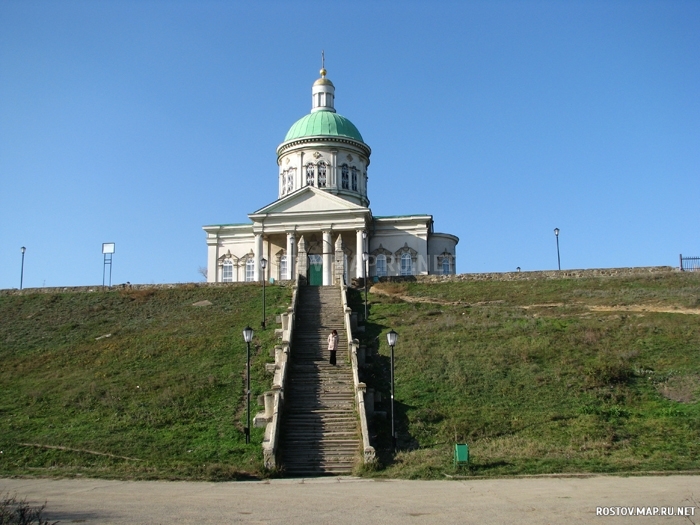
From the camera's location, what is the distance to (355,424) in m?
21.6

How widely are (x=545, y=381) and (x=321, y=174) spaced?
3337 centimetres

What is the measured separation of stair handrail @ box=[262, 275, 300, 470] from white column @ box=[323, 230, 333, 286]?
1592 cm

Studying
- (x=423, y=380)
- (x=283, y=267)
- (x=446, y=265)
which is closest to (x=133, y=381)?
(x=423, y=380)

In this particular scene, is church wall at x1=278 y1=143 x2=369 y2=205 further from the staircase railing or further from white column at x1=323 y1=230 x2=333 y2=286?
the staircase railing

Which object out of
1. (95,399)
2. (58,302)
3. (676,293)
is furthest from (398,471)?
(58,302)

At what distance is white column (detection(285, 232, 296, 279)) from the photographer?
157ft

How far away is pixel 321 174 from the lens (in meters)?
55.0

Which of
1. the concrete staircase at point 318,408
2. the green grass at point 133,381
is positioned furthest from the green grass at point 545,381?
the green grass at point 133,381

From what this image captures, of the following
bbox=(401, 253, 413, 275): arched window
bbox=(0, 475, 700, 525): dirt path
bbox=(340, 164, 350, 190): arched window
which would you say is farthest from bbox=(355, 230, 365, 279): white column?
bbox=(0, 475, 700, 525): dirt path

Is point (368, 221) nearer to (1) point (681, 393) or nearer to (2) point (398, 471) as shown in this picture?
(1) point (681, 393)

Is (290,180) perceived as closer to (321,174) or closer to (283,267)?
(321,174)

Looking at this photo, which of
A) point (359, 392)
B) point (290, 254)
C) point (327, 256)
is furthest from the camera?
point (290, 254)

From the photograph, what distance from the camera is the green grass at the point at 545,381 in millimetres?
19312

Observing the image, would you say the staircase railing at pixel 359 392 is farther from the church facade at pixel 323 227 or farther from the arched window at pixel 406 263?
the arched window at pixel 406 263
